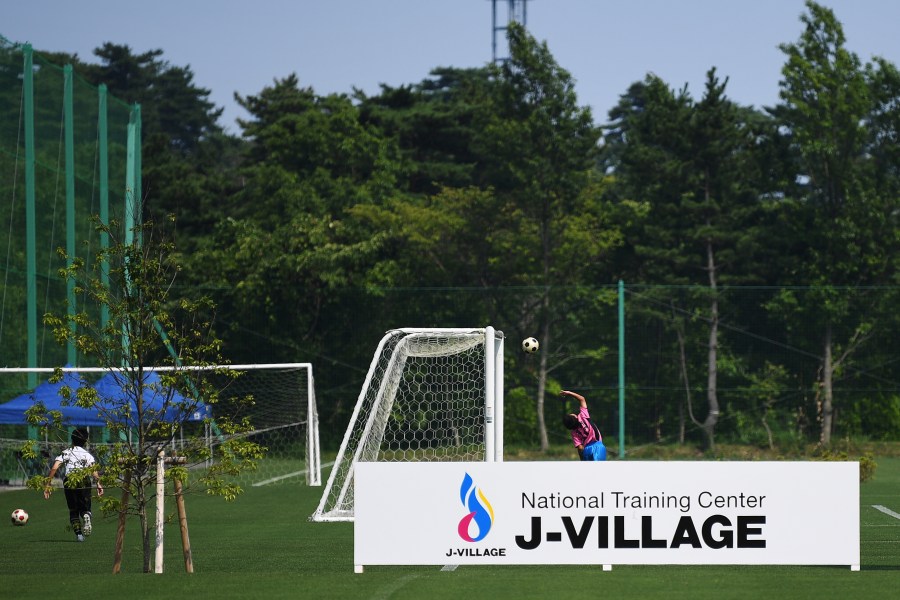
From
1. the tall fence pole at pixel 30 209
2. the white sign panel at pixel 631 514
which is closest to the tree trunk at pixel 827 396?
the tall fence pole at pixel 30 209

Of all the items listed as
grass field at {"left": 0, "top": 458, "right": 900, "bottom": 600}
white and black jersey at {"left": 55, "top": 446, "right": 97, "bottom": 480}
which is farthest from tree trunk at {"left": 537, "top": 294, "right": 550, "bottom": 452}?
white and black jersey at {"left": 55, "top": 446, "right": 97, "bottom": 480}

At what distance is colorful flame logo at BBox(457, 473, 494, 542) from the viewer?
11.3m

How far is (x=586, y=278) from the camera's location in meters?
39.7

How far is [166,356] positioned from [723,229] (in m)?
16.2

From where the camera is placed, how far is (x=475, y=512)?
1131 cm

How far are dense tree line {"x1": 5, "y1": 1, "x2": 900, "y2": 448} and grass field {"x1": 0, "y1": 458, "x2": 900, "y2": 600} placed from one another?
16.2 metres

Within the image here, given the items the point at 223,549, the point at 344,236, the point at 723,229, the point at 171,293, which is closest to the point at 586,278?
the point at 723,229

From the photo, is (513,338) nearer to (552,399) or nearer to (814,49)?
(552,399)

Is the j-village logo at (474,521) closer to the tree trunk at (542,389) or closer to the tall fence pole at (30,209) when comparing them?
the tall fence pole at (30,209)

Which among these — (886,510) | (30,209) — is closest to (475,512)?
(886,510)

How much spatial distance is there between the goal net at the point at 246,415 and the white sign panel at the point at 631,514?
36.8 ft

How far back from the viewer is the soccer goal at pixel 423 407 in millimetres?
17000

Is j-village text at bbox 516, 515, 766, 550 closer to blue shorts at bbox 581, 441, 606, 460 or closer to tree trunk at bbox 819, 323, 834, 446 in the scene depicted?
blue shorts at bbox 581, 441, 606, 460

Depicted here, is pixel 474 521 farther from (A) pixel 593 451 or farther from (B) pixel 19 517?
(B) pixel 19 517
